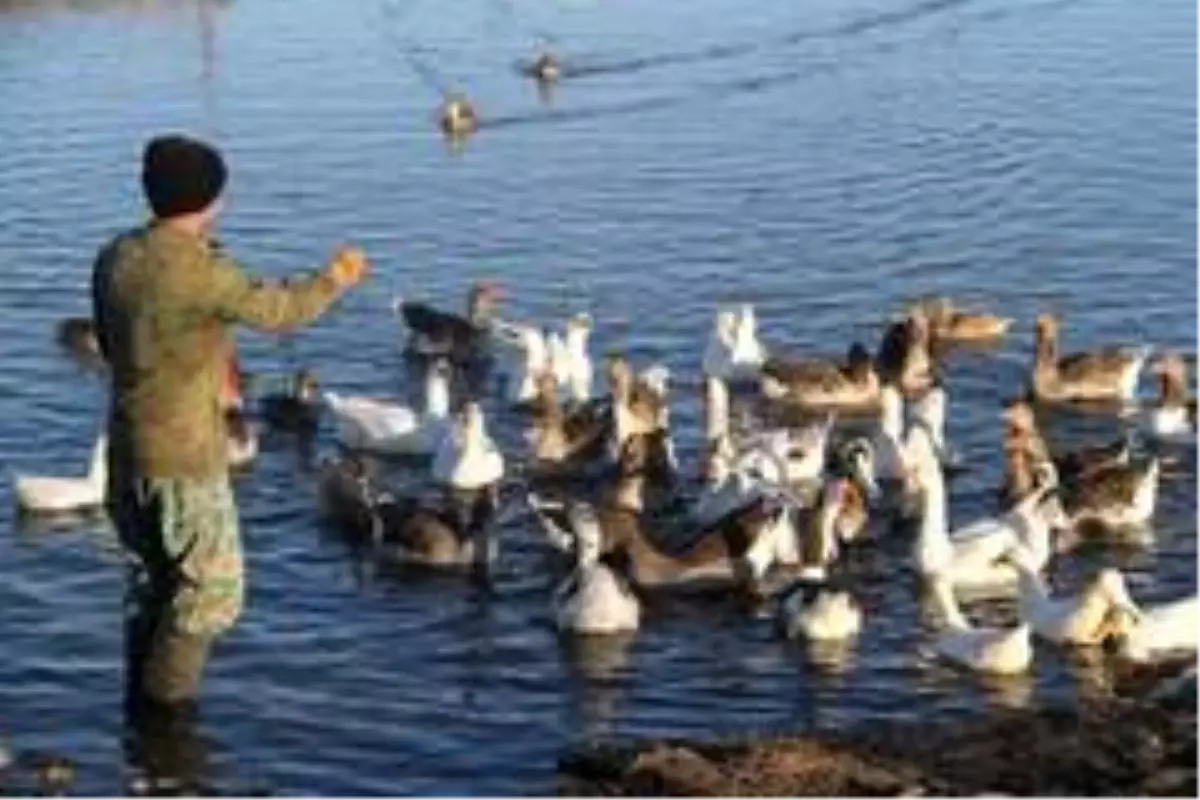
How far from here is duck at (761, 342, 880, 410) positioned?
20312 millimetres

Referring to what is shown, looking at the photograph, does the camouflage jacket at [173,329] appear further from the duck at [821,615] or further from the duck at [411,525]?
the duck at [411,525]

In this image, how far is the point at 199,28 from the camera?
137 ft

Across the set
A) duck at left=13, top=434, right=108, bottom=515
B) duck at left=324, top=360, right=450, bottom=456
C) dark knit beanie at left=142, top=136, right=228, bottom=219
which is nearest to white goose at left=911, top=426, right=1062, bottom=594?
duck at left=324, top=360, right=450, bottom=456

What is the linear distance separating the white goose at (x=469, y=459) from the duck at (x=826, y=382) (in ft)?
8.66

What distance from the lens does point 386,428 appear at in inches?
770

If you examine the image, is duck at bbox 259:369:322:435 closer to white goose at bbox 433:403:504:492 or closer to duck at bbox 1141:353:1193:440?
white goose at bbox 433:403:504:492

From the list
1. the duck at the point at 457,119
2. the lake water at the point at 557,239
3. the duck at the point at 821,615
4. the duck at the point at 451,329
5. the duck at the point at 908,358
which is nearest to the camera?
the lake water at the point at 557,239

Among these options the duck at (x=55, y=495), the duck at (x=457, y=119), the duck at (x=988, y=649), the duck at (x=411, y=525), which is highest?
the duck at (x=457, y=119)

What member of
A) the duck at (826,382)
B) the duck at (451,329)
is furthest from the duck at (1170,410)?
the duck at (451,329)

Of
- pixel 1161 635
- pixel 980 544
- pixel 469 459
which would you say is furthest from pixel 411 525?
pixel 1161 635

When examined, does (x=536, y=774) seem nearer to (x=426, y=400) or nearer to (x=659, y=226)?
(x=426, y=400)

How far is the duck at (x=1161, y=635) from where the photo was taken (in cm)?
1445

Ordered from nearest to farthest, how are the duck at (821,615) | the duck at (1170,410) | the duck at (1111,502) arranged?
1. the duck at (821,615)
2. the duck at (1111,502)
3. the duck at (1170,410)

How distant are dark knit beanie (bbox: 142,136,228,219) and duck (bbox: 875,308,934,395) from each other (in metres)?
9.87
